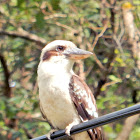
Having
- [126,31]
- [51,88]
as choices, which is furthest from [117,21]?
[51,88]

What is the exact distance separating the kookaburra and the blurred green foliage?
218 cm

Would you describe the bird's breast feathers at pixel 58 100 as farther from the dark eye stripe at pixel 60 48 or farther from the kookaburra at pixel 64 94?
the dark eye stripe at pixel 60 48

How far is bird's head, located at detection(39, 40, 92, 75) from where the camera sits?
3.91 meters

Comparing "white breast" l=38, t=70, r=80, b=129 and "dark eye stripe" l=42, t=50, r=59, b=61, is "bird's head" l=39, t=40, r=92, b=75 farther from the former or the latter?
"white breast" l=38, t=70, r=80, b=129

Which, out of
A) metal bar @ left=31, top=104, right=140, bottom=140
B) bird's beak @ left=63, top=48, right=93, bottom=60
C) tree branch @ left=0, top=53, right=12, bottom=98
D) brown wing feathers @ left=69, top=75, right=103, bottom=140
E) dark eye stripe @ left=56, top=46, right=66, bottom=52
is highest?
dark eye stripe @ left=56, top=46, right=66, bottom=52

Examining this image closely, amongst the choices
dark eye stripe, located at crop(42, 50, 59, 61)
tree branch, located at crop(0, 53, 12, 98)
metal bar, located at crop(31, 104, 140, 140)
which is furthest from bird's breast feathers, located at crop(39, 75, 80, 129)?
tree branch, located at crop(0, 53, 12, 98)

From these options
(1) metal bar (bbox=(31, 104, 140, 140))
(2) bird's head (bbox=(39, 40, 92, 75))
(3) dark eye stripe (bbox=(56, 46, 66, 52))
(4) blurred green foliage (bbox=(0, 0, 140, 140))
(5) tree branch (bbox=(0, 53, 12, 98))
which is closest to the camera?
(1) metal bar (bbox=(31, 104, 140, 140))

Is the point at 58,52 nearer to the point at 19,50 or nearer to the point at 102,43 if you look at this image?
the point at 102,43

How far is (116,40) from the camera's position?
21.3 feet

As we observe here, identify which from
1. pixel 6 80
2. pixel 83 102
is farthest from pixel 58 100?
pixel 6 80

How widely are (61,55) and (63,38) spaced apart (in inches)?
99.2

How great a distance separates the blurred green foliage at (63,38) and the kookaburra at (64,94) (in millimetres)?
2178

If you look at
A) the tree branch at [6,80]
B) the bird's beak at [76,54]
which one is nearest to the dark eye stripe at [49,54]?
the bird's beak at [76,54]

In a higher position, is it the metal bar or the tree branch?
the metal bar
